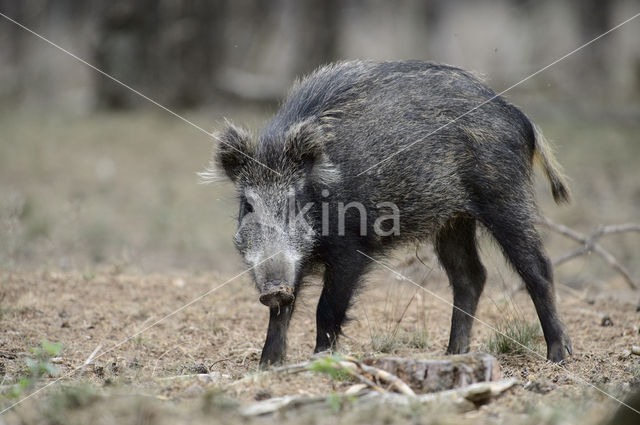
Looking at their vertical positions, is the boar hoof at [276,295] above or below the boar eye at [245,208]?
below

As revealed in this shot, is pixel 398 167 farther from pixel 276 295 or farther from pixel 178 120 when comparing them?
pixel 178 120

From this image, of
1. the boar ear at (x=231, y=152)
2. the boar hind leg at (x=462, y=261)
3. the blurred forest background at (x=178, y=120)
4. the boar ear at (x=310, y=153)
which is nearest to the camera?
the boar ear at (x=310, y=153)

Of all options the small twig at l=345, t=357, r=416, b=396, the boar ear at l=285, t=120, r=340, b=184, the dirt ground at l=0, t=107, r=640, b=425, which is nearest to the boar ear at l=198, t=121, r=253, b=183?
the dirt ground at l=0, t=107, r=640, b=425

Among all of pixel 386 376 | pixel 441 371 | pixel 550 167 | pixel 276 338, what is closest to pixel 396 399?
pixel 386 376

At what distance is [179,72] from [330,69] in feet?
33.6

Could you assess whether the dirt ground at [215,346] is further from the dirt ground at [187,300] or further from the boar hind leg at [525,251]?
the boar hind leg at [525,251]

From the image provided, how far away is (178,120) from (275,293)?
10943mm

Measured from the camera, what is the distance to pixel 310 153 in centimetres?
509

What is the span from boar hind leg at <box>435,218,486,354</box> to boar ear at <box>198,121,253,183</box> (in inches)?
66.4

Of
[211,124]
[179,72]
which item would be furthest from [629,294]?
[179,72]

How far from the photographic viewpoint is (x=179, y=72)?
15.5 m

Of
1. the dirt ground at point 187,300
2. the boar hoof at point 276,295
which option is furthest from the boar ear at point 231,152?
the boar hoof at point 276,295

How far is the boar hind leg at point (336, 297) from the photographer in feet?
16.4

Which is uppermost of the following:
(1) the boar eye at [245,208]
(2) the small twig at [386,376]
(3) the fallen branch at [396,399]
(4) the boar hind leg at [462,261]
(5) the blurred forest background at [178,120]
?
(5) the blurred forest background at [178,120]
